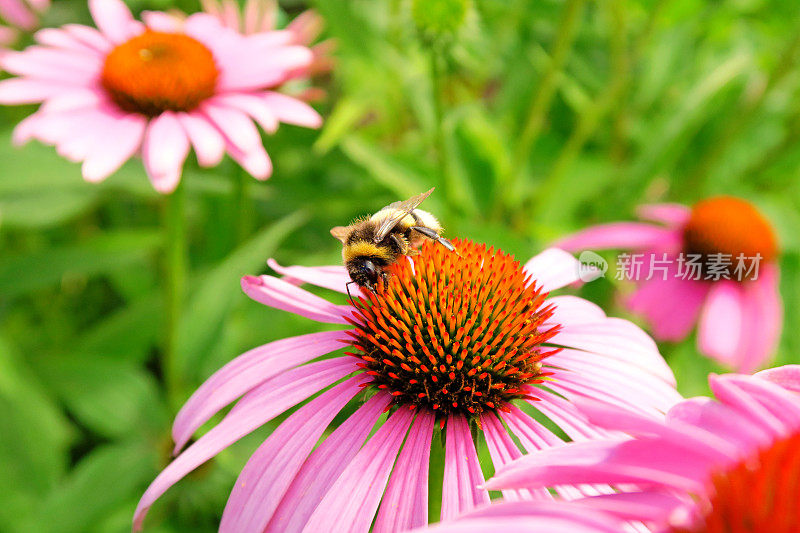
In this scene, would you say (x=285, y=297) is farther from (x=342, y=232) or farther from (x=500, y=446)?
(x=500, y=446)

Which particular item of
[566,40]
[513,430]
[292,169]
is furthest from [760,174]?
[513,430]

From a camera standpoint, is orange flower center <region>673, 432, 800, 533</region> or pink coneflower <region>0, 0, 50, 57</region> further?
pink coneflower <region>0, 0, 50, 57</region>

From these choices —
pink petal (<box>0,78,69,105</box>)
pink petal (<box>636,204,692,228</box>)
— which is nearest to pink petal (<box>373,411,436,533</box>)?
pink petal (<box>0,78,69,105</box>)

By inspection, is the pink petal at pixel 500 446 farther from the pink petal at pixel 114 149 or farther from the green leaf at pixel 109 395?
the green leaf at pixel 109 395

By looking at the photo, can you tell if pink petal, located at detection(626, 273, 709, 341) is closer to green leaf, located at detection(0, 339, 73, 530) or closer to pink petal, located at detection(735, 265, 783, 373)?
pink petal, located at detection(735, 265, 783, 373)

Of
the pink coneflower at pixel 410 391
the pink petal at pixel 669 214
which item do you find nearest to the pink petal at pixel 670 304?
the pink petal at pixel 669 214
